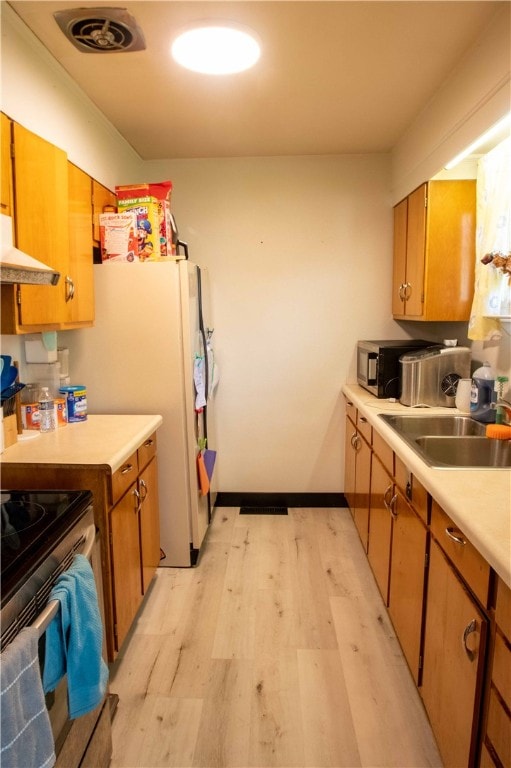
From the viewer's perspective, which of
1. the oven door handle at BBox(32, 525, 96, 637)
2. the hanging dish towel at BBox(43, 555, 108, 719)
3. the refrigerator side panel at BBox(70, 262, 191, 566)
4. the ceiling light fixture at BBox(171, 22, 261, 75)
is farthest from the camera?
the refrigerator side panel at BBox(70, 262, 191, 566)

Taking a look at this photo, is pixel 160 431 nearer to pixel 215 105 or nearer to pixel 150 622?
pixel 150 622

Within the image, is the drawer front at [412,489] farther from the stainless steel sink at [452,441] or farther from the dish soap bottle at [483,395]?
the dish soap bottle at [483,395]

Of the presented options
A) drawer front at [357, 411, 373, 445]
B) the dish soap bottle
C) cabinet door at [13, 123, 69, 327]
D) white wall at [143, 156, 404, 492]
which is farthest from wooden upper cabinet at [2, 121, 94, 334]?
the dish soap bottle

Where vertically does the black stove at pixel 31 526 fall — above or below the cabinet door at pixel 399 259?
below

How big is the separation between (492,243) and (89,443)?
203cm

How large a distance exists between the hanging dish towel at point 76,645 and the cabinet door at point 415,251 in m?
2.18

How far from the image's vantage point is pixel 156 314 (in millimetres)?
2430

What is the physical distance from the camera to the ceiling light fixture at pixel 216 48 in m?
1.76

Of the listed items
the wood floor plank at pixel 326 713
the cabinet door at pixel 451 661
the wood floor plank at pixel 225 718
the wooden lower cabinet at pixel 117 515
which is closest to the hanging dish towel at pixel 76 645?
the wooden lower cabinet at pixel 117 515

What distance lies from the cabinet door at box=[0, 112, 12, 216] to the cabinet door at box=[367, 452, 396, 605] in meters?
1.82

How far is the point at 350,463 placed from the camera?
3.17 m

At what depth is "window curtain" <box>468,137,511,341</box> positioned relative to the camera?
6.86 ft

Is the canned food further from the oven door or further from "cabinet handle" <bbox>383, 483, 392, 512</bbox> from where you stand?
"cabinet handle" <bbox>383, 483, 392, 512</bbox>

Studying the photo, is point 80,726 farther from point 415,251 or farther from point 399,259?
point 399,259
